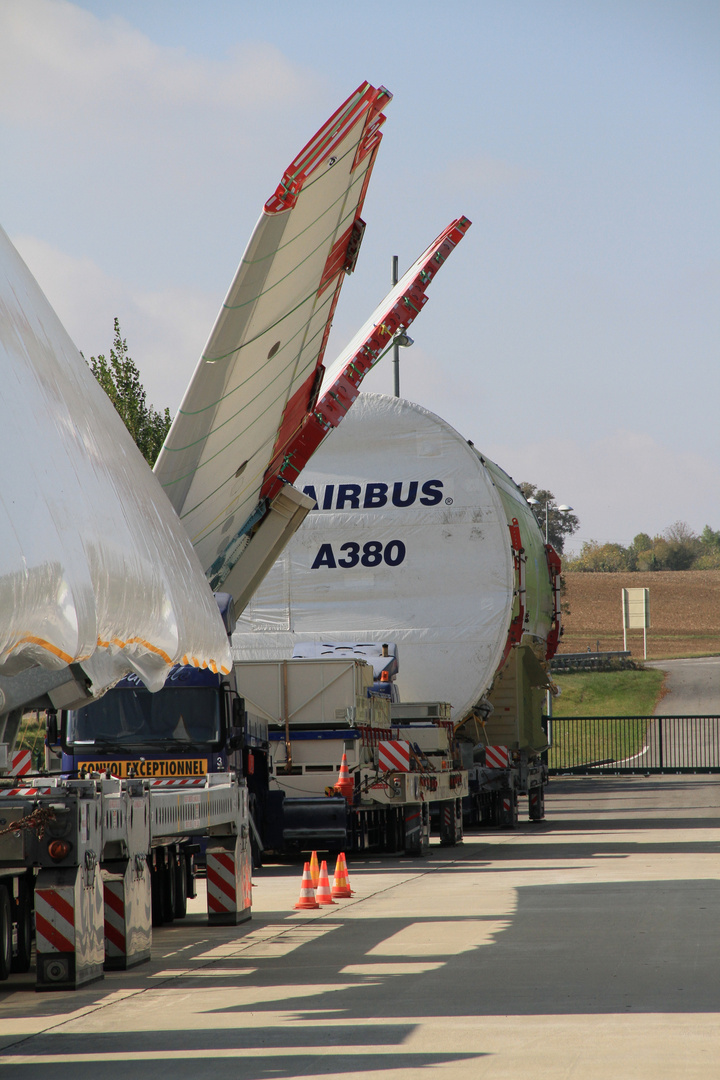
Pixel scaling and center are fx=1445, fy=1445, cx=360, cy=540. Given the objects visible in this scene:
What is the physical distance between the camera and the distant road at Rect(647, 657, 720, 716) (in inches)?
2072

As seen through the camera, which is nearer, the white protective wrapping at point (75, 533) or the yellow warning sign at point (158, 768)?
the white protective wrapping at point (75, 533)

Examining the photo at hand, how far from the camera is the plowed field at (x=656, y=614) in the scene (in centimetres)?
8331

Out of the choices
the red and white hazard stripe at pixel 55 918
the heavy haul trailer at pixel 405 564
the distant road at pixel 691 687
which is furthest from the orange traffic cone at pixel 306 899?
the distant road at pixel 691 687

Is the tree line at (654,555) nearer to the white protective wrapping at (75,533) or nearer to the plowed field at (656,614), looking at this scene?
the plowed field at (656,614)

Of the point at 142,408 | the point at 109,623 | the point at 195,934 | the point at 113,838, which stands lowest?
the point at 195,934

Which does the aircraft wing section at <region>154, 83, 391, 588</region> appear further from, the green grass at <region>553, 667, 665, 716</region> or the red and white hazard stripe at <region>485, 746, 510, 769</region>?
the green grass at <region>553, 667, 665, 716</region>

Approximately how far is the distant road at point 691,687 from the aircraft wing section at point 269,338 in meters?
35.6

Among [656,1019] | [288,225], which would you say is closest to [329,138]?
[288,225]

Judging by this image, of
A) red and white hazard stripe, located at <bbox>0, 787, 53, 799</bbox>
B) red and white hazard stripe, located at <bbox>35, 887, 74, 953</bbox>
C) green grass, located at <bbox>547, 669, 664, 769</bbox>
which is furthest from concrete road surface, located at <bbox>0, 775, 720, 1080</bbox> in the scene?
green grass, located at <bbox>547, 669, 664, 769</bbox>

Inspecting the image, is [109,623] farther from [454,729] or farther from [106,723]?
[454,729]

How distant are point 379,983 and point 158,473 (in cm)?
667

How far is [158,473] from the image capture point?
47.4ft

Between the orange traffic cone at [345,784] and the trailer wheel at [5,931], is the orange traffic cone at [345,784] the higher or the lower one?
the higher one

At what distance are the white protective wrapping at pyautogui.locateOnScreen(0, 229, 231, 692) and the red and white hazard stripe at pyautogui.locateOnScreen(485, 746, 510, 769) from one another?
45.8 ft
